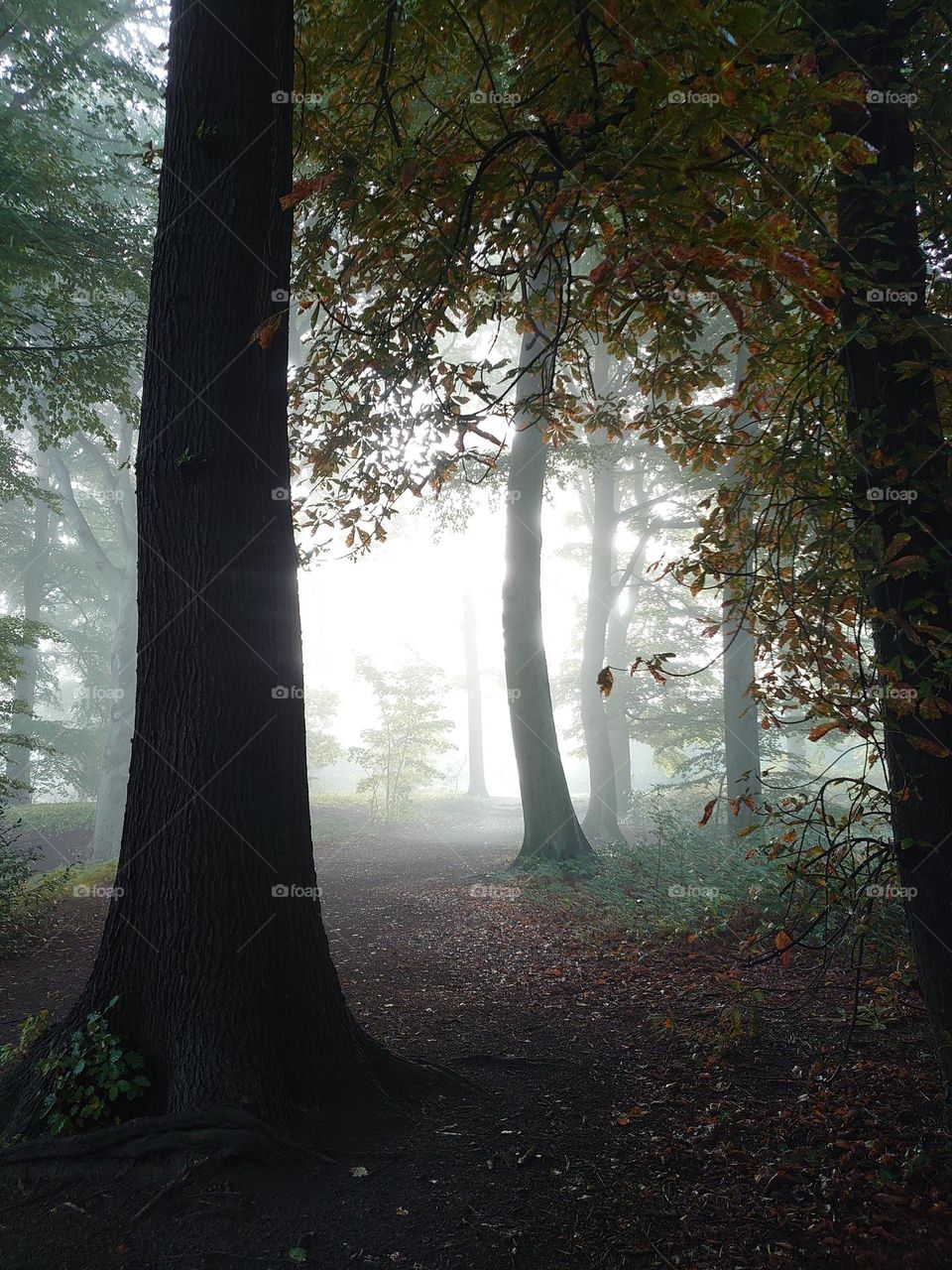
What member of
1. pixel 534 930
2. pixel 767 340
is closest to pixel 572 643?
pixel 534 930

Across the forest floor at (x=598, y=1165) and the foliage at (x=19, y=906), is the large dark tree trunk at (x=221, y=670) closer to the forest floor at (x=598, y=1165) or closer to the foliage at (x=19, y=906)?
the forest floor at (x=598, y=1165)

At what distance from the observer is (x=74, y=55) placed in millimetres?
8891

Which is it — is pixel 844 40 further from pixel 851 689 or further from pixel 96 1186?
pixel 96 1186

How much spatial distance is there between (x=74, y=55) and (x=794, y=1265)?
13092mm

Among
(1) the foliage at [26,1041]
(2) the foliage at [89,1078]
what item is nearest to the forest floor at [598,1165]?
(2) the foliage at [89,1078]

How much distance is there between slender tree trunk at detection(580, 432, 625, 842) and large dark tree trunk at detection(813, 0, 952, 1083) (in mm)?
10816

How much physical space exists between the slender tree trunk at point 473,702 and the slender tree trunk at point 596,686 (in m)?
10.1

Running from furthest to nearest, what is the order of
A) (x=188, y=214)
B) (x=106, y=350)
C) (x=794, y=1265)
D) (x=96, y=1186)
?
(x=106, y=350), (x=188, y=214), (x=96, y=1186), (x=794, y=1265)

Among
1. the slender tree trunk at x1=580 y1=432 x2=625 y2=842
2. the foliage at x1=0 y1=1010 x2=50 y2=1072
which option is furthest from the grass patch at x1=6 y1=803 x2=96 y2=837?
the foliage at x1=0 y1=1010 x2=50 y2=1072

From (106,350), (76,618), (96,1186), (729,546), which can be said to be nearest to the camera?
(96,1186)

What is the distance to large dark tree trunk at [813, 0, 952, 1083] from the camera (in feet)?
9.05

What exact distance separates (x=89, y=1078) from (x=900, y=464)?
160 inches

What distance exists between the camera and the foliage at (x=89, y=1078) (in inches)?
105

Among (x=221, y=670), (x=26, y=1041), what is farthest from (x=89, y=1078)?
(x=221, y=670)
